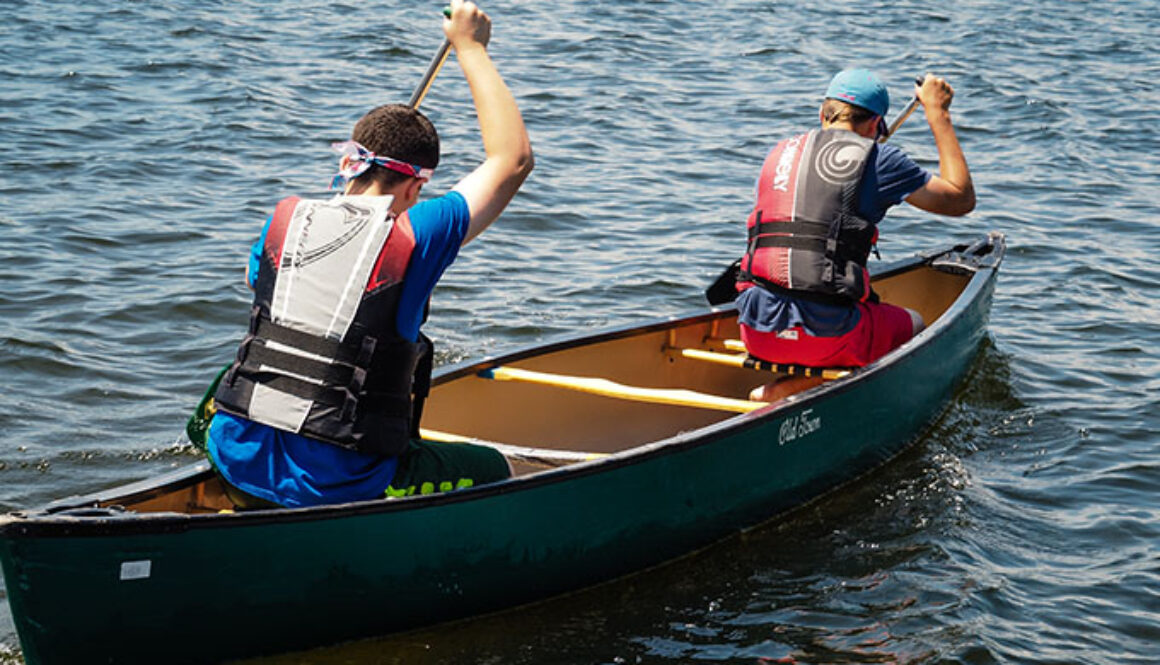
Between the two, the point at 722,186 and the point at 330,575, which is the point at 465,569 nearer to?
the point at 330,575

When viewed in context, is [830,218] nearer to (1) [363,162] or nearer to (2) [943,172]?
(2) [943,172]

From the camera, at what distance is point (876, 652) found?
5.04m

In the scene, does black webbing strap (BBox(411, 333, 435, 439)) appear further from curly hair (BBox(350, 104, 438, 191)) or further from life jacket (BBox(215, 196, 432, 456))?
curly hair (BBox(350, 104, 438, 191))

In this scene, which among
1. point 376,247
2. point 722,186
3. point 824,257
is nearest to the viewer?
point 376,247

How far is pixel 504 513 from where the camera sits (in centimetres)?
468

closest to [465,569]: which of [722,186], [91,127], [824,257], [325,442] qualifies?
[325,442]

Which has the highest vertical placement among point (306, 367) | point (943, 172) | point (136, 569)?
point (943, 172)

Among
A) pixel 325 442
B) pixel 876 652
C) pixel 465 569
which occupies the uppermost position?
pixel 325 442

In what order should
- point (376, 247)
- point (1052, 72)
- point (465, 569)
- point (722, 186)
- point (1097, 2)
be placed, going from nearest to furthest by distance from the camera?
point (376, 247) < point (465, 569) < point (722, 186) < point (1052, 72) < point (1097, 2)

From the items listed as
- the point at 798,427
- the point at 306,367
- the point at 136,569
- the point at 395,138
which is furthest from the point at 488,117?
the point at 798,427

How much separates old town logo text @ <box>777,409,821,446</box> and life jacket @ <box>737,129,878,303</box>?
1.77 ft

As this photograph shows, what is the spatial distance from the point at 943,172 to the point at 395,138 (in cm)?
313

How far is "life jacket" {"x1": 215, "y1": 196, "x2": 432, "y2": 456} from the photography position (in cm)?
398

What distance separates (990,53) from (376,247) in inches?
551
